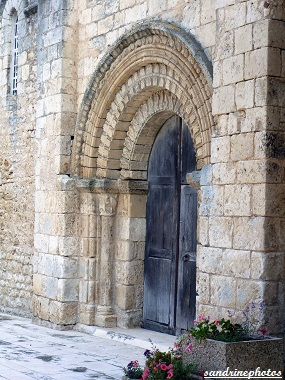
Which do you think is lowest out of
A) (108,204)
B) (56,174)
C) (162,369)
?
(162,369)

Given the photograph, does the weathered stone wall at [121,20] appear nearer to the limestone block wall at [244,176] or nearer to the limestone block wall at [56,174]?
the limestone block wall at [56,174]

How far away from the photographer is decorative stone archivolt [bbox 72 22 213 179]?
7543mm

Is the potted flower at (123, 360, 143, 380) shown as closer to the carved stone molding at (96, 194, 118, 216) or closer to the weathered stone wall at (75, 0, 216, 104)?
the weathered stone wall at (75, 0, 216, 104)

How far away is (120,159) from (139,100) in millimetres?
862

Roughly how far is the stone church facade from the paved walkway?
0.36 m

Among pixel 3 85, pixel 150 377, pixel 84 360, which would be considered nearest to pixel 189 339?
pixel 150 377

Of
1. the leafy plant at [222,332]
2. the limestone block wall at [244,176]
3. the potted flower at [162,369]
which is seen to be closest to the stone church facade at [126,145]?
the limestone block wall at [244,176]

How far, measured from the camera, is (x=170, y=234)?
28.7ft

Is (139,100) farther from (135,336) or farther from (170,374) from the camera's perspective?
(170,374)

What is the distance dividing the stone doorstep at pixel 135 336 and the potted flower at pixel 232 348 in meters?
1.75

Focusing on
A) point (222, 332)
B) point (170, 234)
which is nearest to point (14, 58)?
point (170, 234)

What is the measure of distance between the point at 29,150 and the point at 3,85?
1544 millimetres

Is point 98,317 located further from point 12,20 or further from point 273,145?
point 12,20

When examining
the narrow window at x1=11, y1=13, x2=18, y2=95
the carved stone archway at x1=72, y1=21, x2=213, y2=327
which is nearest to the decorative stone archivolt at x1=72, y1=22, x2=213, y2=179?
the carved stone archway at x1=72, y1=21, x2=213, y2=327
